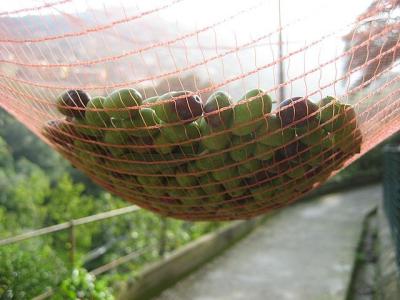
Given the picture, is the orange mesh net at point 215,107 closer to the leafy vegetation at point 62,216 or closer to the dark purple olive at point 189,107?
the dark purple olive at point 189,107

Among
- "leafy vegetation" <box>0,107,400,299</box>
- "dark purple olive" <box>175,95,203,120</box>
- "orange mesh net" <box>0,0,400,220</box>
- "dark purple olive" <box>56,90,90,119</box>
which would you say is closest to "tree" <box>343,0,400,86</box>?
"orange mesh net" <box>0,0,400,220</box>

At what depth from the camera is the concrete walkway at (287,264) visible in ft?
13.3

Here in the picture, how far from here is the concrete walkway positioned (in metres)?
4.06

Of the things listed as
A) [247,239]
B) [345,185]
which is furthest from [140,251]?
[345,185]

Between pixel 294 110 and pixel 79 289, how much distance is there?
1.68 m

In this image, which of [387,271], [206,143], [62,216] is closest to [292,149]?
[206,143]

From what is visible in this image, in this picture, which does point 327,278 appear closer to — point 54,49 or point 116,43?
point 116,43

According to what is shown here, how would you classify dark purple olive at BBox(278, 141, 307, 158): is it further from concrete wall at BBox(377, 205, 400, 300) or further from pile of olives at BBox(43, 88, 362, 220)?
concrete wall at BBox(377, 205, 400, 300)

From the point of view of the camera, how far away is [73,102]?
3.92 ft

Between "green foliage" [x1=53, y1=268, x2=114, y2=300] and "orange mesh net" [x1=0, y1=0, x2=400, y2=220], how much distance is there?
1.09 meters

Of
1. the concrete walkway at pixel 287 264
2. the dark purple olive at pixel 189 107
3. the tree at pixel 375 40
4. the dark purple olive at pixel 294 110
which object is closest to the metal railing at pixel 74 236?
the concrete walkway at pixel 287 264

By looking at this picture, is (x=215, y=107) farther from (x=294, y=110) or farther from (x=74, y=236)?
(x=74, y=236)

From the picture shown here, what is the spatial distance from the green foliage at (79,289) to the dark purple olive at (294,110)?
158 cm

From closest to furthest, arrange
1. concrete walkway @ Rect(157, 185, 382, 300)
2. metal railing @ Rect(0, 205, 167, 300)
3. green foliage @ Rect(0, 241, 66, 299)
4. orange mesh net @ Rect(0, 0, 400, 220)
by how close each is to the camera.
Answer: orange mesh net @ Rect(0, 0, 400, 220) → green foliage @ Rect(0, 241, 66, 299) → metal railing @ Rect(0, 205, 167, 300) → concrete walkway @ Rect(157, 185, 382, 300)
